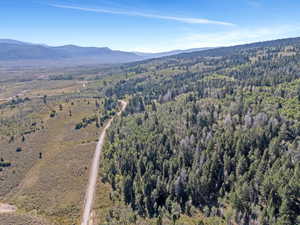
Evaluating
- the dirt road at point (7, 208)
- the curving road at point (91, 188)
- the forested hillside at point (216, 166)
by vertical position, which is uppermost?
the forested hillside at point (216, 166)

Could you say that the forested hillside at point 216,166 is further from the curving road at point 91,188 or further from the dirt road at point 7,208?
the dirt road at point 7,208

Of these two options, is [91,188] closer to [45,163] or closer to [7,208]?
[7,208]

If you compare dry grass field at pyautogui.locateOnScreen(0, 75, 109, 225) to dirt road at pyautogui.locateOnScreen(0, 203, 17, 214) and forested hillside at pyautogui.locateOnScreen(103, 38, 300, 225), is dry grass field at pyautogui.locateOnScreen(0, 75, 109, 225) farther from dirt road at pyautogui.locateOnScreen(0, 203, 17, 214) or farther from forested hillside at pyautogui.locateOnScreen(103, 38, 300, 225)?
forested hillside at pyautogui.locateOnScreen(103, 38, 300, 225)

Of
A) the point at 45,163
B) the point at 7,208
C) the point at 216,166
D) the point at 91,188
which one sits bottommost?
the point at 7,208

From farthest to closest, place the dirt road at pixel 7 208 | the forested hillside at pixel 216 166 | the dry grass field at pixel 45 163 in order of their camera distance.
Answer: the dirt road at pixel 7 208 < the dry grass field at pixel 45 163 < the forested hillside at pixel 216 166

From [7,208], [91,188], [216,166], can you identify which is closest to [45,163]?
[7,208]

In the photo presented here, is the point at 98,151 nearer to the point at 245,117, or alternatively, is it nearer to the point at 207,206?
the point at 207,206

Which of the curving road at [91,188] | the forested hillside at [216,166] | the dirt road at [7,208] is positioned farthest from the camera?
the dirt road at [7,208]

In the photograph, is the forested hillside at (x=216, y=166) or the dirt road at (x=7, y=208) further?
the dirt road at (x=7, y=208)

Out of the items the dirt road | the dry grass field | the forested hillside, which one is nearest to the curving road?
the dry grass field

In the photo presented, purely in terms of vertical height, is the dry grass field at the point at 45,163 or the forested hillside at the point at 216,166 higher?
the forested hillside at the point at 216,166

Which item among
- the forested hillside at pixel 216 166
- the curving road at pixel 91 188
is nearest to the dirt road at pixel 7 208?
the curving road at pixel 91 188
